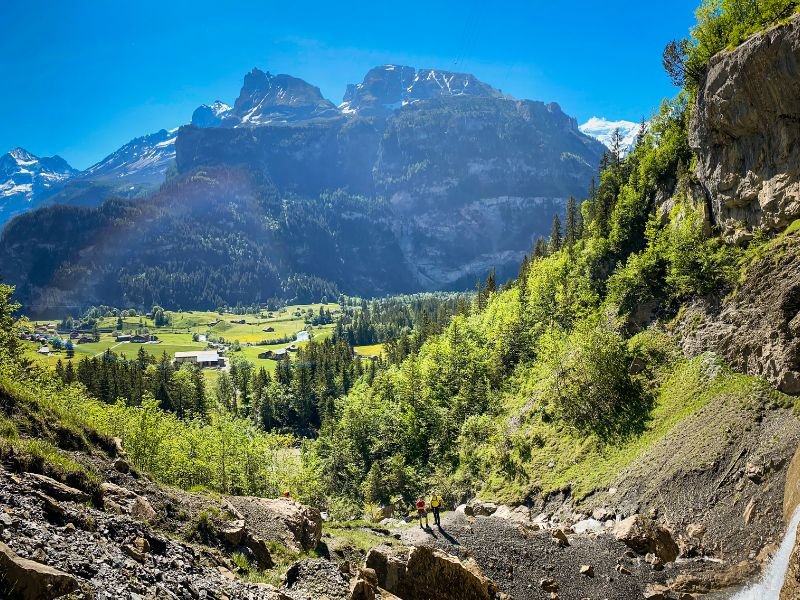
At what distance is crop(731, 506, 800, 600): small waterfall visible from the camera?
22922 mm

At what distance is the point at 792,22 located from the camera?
1492 inches

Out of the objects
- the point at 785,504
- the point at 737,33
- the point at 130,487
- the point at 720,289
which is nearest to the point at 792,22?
the point at 737,33

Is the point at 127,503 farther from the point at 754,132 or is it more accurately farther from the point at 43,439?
the point at 754,132

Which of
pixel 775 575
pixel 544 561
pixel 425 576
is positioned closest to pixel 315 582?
pixel 425 576

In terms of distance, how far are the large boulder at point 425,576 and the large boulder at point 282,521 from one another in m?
5.57

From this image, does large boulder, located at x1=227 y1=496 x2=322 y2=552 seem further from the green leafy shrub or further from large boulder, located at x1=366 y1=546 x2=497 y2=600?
the green leafy shrub

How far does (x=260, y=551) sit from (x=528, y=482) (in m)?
28.0

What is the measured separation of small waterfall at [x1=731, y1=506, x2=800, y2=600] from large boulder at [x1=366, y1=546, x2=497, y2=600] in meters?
12.4

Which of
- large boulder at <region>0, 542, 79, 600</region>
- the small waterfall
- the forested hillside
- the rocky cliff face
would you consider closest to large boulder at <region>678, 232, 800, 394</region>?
the forested hillside

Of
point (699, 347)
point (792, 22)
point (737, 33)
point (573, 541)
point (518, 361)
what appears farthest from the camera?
point (518, 361)

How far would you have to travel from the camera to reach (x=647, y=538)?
1175 inches

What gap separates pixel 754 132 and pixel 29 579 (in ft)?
179

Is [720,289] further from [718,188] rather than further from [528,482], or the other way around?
[528,482]

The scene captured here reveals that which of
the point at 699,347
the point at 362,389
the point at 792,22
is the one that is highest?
the point at 792,22
